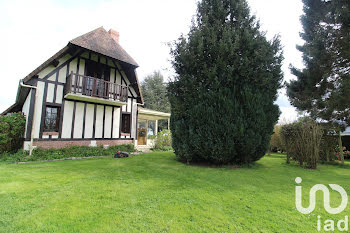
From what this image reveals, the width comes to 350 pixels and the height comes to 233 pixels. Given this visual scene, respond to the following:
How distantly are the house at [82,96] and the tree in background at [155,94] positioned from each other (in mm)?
15270

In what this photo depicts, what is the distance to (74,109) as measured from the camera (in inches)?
344

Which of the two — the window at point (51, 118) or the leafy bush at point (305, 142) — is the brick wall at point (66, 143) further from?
the leafy bush at point (305, 142)

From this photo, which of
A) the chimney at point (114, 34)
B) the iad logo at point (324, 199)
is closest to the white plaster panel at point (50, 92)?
the chimney at point (114, 34)

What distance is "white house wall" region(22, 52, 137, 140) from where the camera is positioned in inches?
312

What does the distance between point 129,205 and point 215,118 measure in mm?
3845

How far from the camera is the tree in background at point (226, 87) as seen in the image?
17.9ft

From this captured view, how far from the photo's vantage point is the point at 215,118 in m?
5.50

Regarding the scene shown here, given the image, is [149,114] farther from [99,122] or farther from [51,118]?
[51,118]

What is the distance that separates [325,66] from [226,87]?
7.54 metres

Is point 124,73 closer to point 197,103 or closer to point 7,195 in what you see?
point 197,103

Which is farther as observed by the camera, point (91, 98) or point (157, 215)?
point (91, 98)

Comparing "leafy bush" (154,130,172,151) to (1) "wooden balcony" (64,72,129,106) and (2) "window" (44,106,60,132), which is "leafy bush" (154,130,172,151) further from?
(2) "window" (44,106,60,132)

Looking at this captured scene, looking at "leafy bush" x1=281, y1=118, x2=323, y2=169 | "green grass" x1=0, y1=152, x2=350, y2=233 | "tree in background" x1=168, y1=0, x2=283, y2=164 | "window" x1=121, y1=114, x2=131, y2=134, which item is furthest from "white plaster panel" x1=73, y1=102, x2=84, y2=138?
"leafy bush" x1=281, y1=118, x2=323, y2=169

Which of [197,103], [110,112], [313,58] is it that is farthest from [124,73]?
[313,58]
